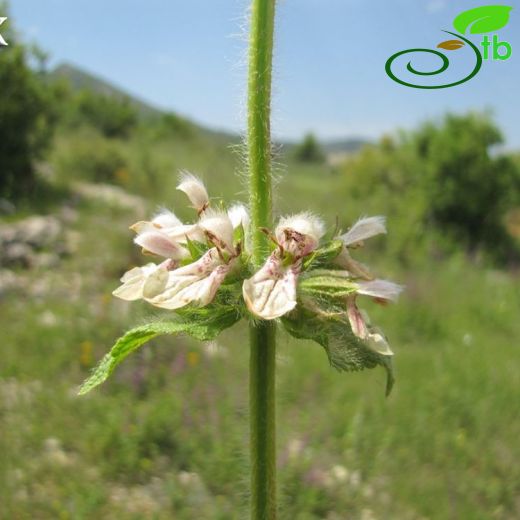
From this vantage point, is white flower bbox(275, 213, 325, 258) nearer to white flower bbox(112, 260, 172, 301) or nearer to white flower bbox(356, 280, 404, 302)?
white flower bbox(356, 280, 404, 302)

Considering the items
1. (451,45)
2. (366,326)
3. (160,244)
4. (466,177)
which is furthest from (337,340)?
(466,177)

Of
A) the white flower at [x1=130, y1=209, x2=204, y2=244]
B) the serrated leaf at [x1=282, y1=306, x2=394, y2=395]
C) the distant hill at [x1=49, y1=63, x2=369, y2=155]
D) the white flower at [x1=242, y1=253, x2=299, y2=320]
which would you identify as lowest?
the serrated leaf at [x1=282, y1=306, x2=394, y2=395]

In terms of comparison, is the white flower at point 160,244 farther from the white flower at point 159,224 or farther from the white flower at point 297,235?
the white flower at point 297,235

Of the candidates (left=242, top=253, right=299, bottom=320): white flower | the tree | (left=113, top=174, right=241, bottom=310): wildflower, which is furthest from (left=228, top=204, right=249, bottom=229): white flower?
the tree

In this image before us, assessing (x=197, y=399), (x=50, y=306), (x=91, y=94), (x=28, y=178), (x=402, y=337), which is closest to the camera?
(x=197, y=399)

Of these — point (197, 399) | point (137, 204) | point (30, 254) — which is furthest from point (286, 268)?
point (137, 204)

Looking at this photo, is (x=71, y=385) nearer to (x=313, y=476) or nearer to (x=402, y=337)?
(x=313, y=476)

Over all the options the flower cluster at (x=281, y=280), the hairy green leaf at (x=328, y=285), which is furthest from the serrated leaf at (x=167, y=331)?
the hairy green leaf at (x=328, y=285)
